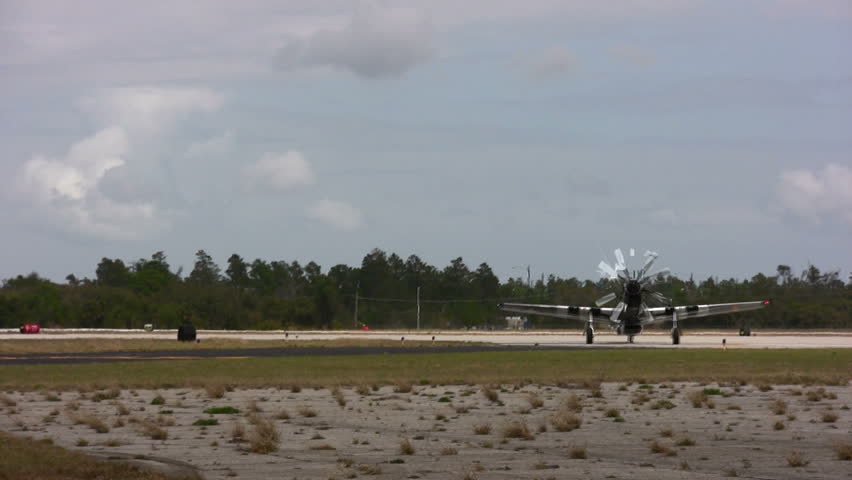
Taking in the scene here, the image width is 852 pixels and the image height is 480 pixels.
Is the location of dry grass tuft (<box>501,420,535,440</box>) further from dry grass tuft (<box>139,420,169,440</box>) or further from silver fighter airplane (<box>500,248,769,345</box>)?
silver fighter airplane (<box>500,248,769,345</box>)

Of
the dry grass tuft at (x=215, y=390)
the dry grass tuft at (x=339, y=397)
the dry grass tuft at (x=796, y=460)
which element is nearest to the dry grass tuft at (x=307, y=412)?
the dry grass tuft at (x=339, y=397)

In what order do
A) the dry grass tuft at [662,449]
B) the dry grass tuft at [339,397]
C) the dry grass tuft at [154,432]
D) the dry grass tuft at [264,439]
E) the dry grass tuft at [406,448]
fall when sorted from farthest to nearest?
the dry grass tuft at [339,397]
the dry grass tuft at [154,432]
the dry grass tuft at [264,439]
the dry grass tuft at [406,448]
the dry grass tuft at [662,449]

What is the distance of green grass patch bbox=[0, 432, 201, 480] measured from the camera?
1465 cm

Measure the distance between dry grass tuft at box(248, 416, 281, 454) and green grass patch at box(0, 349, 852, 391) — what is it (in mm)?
12764

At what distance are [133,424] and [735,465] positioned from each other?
12331 millimetres

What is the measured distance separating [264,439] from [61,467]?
386 centimetres

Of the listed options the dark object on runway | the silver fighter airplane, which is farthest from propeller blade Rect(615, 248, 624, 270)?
the dark object on runway

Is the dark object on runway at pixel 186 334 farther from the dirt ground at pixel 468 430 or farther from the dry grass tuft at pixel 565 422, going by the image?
the dry grass tuft at pixel 565 422

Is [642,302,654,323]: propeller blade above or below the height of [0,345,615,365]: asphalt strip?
above

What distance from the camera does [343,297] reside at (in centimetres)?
15725

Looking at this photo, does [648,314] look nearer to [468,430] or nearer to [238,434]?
[468,430]

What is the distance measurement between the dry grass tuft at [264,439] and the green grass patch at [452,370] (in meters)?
12.8

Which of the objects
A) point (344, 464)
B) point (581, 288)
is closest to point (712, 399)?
point (344, 464)

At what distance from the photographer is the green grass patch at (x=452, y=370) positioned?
33594 millimetres
